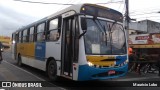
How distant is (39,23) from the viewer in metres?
14.1

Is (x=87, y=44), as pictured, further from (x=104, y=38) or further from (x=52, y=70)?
(x=52, y=70)

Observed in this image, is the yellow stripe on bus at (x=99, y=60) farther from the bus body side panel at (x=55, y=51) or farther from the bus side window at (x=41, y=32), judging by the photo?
the bus side window at (x=41, y=32)

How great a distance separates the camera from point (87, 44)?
948 cm

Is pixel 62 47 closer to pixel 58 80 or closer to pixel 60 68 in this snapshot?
pixel 60 68

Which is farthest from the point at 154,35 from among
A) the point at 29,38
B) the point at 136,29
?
the point at 136,29

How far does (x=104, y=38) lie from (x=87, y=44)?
81 cm

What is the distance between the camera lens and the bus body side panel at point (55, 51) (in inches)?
430

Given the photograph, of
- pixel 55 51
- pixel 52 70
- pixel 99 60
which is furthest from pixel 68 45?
pixel 52 70

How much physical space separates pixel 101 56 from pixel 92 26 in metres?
1.14

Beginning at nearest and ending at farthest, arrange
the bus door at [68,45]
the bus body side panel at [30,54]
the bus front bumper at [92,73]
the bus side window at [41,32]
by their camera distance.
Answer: the bus front bumper at [92,73], the bus door at [68,45], the bus side window at [41,32], the bus body side panel at [30,54]

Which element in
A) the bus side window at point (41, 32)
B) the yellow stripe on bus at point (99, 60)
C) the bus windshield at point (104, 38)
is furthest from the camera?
the bus side window at point (41, 32)

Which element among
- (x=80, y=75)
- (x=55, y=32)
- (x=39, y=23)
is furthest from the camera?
(x=39, y=23)

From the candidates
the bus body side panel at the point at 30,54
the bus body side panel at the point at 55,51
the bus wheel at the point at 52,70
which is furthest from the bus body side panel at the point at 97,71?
the bus body side panel at the point at 30,54

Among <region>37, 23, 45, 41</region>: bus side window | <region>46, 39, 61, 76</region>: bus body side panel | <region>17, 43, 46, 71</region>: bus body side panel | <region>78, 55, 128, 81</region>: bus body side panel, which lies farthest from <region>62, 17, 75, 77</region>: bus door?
<region>37, 23, 45, 41</region>: bus side window
